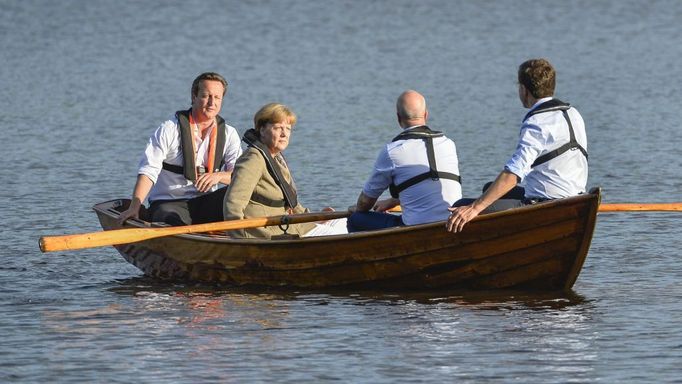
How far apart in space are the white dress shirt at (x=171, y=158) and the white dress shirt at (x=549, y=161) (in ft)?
8.41

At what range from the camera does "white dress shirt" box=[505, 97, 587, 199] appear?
10.9 metres

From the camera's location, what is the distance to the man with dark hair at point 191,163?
1240 cm

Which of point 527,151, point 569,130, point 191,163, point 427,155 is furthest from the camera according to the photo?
point 191,163

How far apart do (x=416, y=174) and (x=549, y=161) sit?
0.89 meters

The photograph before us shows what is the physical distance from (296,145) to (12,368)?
36.2 feet

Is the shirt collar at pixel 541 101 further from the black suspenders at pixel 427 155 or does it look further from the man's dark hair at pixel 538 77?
the black suspenders at pixel 427 155

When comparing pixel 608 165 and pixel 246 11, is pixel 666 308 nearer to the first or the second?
pixel 608 165

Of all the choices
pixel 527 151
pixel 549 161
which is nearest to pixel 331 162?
pixel 549 161

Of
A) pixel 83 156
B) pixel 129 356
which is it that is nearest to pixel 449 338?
pixel 129 356

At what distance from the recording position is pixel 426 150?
11211 mm

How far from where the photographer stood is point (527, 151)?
10.9 m

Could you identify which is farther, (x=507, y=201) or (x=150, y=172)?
(x=150, y=172)

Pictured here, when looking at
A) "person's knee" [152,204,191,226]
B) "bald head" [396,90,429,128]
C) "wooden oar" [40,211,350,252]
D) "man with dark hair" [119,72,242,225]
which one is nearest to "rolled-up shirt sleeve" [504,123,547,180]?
"bald head" [396,90,429,128]

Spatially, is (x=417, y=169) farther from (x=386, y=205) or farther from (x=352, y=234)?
(x=386, y=205)
